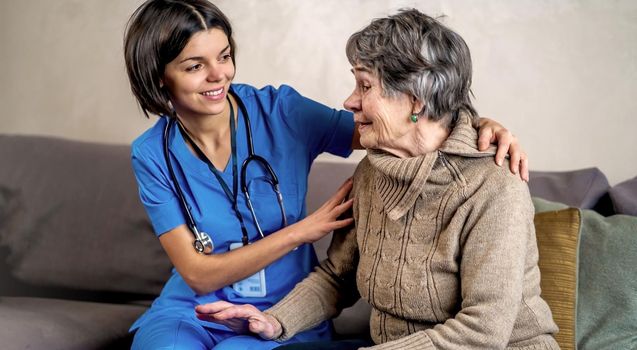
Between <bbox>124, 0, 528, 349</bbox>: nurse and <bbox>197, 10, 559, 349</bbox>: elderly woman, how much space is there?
20 centimetres

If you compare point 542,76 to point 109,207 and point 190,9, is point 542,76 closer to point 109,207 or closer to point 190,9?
point 190,9

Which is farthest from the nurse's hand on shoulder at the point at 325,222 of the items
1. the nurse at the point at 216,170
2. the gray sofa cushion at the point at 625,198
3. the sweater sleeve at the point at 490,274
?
the gray sofa cushion at the point at 625,198

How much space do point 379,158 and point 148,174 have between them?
0.58 m

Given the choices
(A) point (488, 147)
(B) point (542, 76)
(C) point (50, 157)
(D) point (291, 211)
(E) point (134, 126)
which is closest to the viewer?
(A) point (488, 147)

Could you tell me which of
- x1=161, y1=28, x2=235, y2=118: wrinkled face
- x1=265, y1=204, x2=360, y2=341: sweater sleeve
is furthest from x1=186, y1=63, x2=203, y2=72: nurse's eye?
x1=265, y1=204, x2=360, y2=341: sweater sleeve

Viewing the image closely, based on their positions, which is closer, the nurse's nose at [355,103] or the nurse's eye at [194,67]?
the nurse's nose at [355,103]

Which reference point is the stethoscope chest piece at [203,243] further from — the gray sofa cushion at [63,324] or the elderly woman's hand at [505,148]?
the elderly woman's hand at [505,148]

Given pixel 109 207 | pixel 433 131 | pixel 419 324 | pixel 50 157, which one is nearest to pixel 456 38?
pixel 433 131

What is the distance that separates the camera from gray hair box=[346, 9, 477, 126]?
1467 mm

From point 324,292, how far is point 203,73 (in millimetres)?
567

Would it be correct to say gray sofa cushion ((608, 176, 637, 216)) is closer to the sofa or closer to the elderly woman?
the sofa

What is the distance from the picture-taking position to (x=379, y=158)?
1552mm

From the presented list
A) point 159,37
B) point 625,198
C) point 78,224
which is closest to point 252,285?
point 159,37

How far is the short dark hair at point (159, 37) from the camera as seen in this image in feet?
5.64
